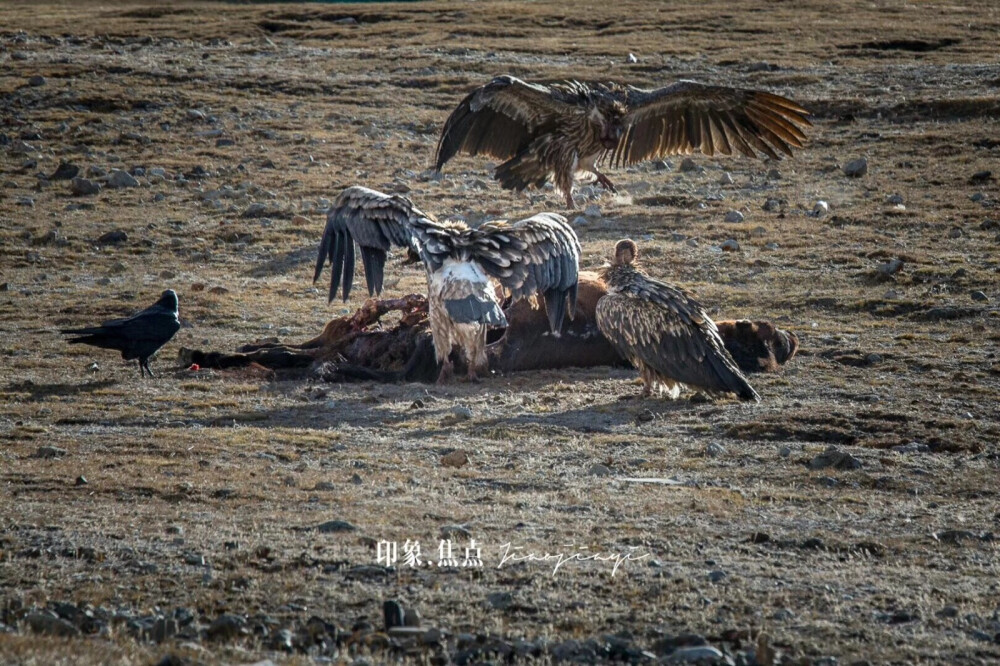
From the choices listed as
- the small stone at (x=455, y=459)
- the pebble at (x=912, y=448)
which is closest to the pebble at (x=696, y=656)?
the small stone at (x=455, y=459)

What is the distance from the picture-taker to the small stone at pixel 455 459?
25.7 feet

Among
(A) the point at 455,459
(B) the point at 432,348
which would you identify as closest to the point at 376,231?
(B) the point at 432,348

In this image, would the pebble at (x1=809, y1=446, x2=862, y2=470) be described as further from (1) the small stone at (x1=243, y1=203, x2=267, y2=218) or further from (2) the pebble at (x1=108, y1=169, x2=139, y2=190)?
(2) the pebble at (x1=108, y1=169, x2=139, y2=190)

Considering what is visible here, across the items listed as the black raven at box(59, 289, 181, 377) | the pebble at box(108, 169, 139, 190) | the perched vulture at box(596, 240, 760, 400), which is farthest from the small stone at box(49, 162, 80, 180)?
the perched vulture at box(596, 240, 760, 400)

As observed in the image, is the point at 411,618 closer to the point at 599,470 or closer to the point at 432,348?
the point at 599,470

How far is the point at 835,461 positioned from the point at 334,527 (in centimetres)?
309

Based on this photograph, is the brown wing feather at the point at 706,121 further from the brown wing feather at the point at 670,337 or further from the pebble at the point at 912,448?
the pebble at the point at 912,448

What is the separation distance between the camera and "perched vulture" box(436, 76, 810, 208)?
11.8m

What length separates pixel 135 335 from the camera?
10.2m

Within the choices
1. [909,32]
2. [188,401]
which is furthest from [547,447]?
[909,32]

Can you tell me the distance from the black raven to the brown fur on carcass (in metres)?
0.34

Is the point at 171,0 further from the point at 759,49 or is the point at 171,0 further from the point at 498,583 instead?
the point at 498,583

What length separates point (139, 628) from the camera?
491cm

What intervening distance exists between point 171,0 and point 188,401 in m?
39.1
